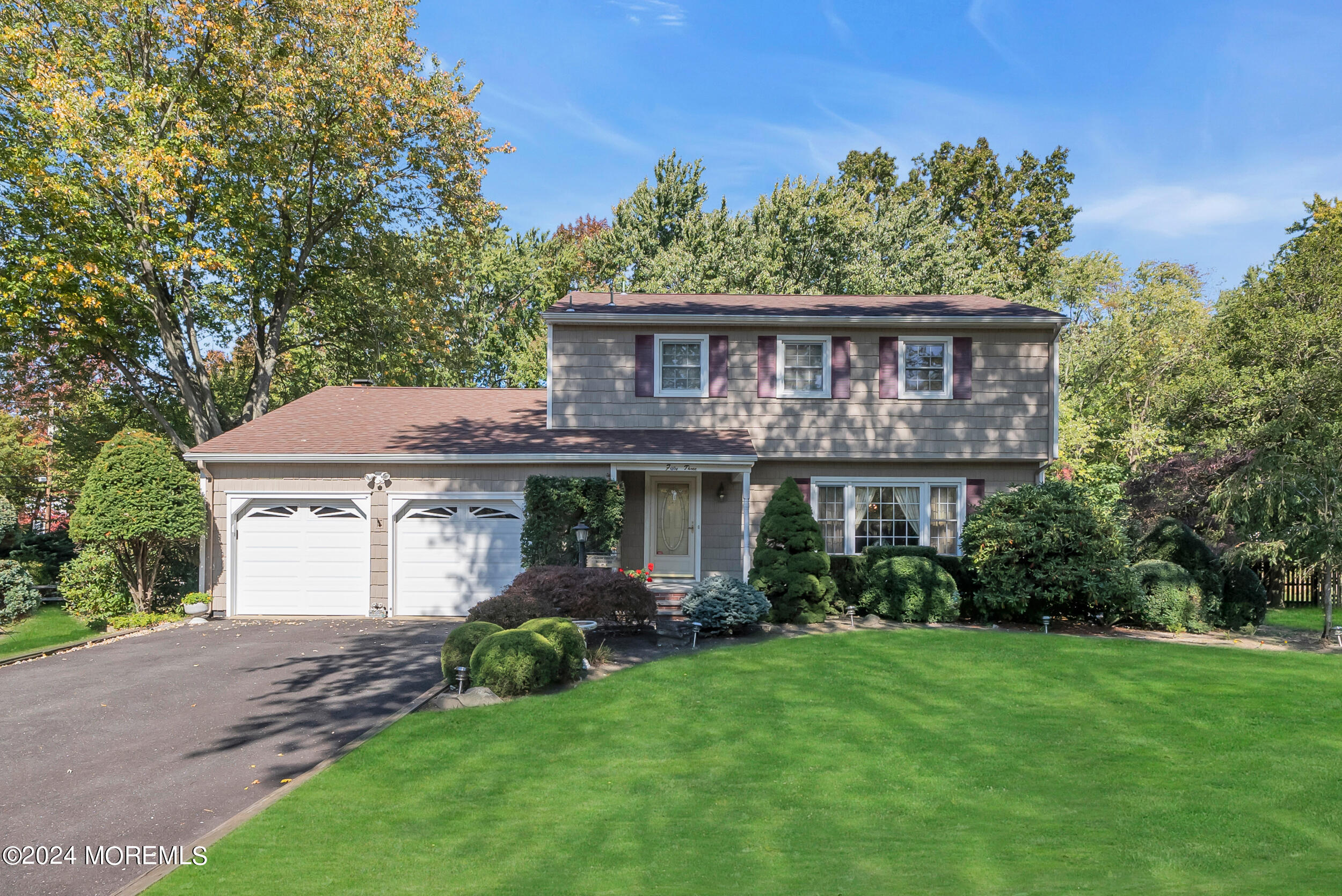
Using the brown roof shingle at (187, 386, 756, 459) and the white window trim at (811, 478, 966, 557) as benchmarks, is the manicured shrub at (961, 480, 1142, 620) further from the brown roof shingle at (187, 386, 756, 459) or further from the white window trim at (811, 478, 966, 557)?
the brown roof shingle at (187, 386, 756, 459)

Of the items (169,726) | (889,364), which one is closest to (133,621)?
(169,726)

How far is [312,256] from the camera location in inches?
900

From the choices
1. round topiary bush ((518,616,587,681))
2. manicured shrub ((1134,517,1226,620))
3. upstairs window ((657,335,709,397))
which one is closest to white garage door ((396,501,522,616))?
upstairs window ((657,335,709,397))

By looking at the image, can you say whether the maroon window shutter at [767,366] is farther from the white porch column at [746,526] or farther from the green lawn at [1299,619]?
the green lawn at [1299,619]

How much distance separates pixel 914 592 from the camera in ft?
43.3

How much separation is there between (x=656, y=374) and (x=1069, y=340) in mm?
20599

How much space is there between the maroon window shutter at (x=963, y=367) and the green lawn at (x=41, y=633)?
16.4m

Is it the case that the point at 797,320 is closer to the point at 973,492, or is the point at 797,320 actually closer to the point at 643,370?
the point at 643,370

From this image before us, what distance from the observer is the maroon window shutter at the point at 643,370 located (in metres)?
16.1

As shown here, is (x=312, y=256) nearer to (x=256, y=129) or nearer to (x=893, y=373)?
(x=256, y=129)

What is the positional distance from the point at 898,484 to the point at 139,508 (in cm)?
1428

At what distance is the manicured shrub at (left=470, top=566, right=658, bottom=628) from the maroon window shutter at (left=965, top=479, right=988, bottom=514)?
760 cm

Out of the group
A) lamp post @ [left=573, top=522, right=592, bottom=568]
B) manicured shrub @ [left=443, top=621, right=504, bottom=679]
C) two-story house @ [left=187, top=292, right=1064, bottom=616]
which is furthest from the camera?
two-story house @ [left=187, top=292, right=1064, bottom=616]

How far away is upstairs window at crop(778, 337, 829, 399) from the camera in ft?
52.6
